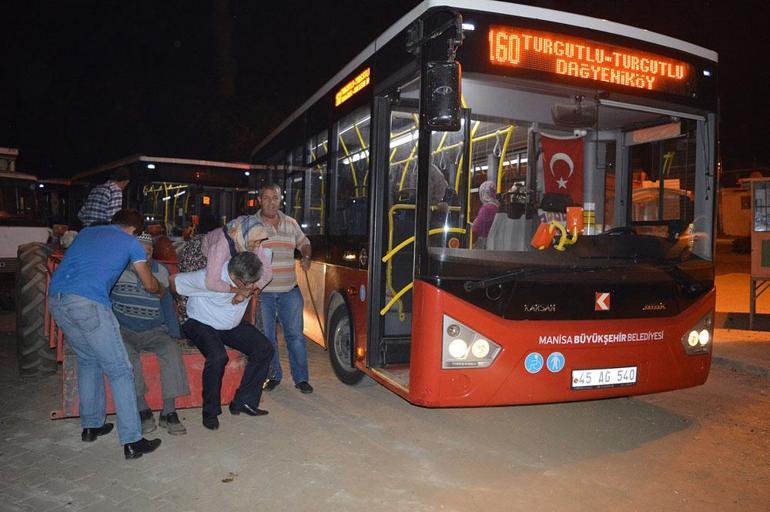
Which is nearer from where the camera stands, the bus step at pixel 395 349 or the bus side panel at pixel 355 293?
the bus step at pixel 395 349

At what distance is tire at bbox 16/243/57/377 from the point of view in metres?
6.88

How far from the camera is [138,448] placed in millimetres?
4645

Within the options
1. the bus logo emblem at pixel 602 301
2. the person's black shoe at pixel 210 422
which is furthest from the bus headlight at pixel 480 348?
the person's black shoe at pixel 210 422

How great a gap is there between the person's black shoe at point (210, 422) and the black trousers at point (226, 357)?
0.09 ft

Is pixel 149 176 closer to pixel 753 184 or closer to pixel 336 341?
pixel 336 341

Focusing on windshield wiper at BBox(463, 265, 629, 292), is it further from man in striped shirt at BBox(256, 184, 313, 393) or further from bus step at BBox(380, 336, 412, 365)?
man in striped shirt at BBox(256, 184, 313, 393)

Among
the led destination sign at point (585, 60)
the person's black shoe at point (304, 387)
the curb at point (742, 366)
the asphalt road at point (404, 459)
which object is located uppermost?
the led destination sign at point (585, 60)

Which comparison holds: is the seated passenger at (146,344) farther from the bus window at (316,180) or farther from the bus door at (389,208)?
the bus window at (316,180)

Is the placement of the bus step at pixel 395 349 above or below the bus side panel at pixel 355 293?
below

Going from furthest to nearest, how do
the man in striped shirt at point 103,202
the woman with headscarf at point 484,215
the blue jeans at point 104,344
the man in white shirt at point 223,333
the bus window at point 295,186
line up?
the bus window at point 295,186
the man in striped shirt at point 103,202
the man in white shirt at point 223,333
the woman with headscarf at point 484,215
the blue jeans at point 104,344

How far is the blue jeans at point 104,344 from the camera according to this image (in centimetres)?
451

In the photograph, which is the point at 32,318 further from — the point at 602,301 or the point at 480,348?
the point at 602,301

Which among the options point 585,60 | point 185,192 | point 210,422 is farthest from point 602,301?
point 185,192

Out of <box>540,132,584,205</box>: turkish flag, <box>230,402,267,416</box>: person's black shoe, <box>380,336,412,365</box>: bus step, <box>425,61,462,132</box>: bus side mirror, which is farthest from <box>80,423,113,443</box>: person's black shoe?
<box>540,132,584,205</box>: turkish flag
